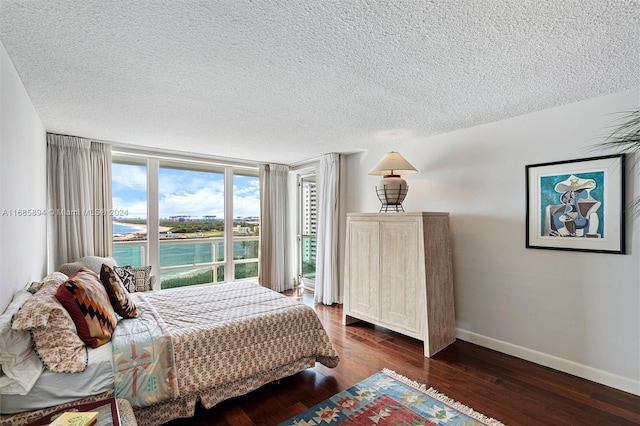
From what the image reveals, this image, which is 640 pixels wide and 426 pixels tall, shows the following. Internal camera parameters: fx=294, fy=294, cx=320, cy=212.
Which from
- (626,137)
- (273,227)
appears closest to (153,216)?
(273,227)

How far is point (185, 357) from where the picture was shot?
1968mm

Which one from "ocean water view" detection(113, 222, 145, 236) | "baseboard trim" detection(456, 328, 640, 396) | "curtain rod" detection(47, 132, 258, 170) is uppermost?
"curtain rod" detection(47, 132, 258, 170)

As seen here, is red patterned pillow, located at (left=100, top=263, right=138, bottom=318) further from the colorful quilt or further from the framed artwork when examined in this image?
the framed artwork

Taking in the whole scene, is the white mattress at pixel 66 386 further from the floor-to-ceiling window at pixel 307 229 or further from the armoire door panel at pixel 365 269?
the floor-to-ceiling window at pixel 307 229

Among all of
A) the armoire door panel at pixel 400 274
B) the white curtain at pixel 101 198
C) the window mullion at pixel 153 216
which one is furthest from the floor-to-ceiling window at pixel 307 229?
the white curtain at pixel 101 198

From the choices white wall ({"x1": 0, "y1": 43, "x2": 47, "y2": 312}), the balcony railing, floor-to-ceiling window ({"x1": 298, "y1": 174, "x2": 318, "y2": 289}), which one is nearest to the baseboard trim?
floor-to-ceiling window ({"x1": 298, "y1": 174, "x2": 318, "y2": 289})

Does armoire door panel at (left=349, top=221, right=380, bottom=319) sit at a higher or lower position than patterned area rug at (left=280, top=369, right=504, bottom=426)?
higher

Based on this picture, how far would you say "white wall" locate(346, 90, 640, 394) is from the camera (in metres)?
2.36

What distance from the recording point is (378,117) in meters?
2.91

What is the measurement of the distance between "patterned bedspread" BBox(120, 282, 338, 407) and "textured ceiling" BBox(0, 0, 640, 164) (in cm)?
178

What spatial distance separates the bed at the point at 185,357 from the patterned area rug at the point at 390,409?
1.29 ft

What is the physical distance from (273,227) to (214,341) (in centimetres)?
334

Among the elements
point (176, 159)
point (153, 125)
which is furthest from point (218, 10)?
point (176, 159)

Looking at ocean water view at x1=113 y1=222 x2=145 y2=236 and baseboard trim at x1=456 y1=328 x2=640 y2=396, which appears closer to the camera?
baseboard trim at x1=456 y1=328 x2=640 y2=396
